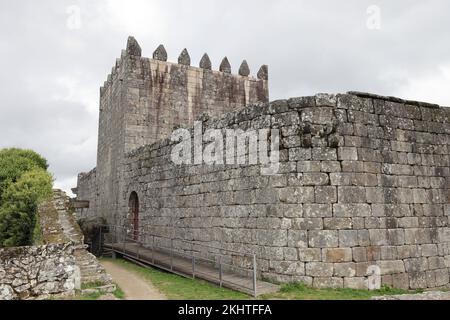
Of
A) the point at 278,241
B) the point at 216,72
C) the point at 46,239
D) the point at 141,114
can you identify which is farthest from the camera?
the point at 216,72

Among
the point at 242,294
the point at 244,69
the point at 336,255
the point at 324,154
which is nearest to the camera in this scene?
the point at 242,294

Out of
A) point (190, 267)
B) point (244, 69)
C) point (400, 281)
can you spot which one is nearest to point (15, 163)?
point (190, 267)

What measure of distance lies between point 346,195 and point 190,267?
4465 millimetres

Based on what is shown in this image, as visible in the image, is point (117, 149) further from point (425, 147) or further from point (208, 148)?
point (425, 147)

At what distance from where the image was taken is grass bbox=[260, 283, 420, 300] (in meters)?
7.25

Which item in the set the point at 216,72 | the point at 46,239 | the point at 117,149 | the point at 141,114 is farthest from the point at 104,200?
the point at 46,239

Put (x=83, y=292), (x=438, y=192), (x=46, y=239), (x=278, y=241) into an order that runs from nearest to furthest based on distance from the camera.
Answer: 1. (x=83, y=292)
2. (x=46, y=239)
3. (x=278, y=241)
4. (x=438, y=192)

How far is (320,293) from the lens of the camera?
7.54 meters

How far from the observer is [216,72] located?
18.0 meters

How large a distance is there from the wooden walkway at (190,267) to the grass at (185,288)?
16 centimetres

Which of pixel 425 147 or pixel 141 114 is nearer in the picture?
pixel 425 147

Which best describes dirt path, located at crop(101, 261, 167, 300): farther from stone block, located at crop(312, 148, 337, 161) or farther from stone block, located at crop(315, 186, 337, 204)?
stone block, located at crop(312, 148, 337, 161)

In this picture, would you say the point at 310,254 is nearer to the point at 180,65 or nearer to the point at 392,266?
the point at 392,266
